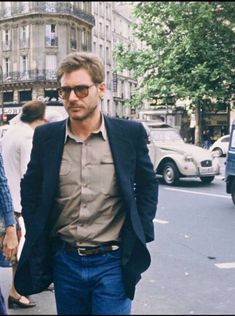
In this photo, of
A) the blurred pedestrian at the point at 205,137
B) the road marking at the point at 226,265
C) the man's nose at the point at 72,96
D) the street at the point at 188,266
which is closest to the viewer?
the man's nose at the point at 72,96

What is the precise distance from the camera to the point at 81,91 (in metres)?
2.29

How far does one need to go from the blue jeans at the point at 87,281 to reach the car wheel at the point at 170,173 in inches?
499

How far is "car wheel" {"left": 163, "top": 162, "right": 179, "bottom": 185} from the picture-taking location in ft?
49.5

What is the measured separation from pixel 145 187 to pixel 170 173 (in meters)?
12.7

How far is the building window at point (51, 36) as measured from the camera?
2.43m

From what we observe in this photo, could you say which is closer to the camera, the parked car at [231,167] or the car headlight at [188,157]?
the parked car at [231,167]

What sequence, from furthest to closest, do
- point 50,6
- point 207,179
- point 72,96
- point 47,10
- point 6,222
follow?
point 207,179 → point 6,222 → point 72,96 → point 47,10 → point 50,6

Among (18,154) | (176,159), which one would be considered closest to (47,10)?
(18,154)

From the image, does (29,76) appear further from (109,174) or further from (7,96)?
(109,174)

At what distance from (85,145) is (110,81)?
605 millimetres

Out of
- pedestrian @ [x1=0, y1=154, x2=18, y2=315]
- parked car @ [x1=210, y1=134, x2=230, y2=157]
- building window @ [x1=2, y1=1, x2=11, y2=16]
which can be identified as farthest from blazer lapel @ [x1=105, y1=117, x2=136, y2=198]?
parked car @ [x1=210, y1=134, x2=230, y2=157]

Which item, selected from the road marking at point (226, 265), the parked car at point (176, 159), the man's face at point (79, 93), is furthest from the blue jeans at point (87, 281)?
the parked car at point (176, 159)

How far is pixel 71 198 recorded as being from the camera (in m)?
2.44

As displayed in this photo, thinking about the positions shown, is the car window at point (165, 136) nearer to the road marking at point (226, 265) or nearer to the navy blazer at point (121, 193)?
the road marking at point (226, 265)
